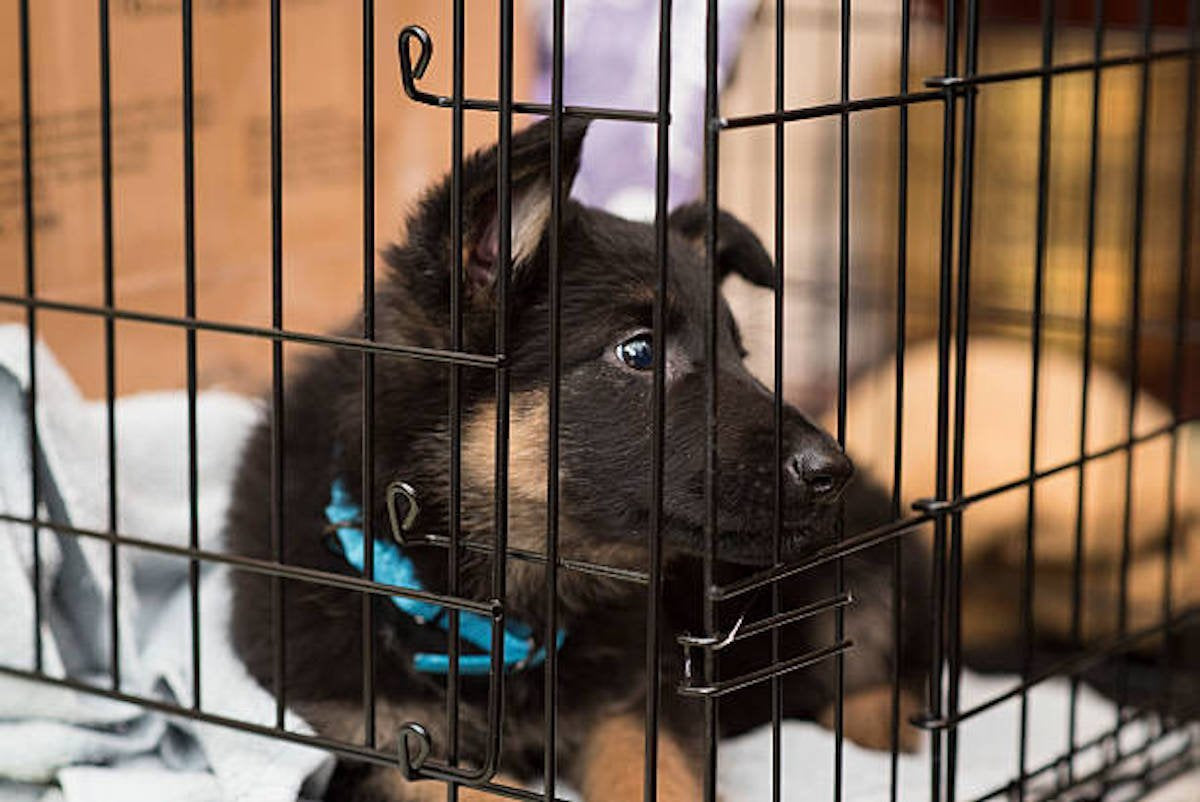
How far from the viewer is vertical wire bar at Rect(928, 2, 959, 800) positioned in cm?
196

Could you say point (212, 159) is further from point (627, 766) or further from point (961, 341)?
point (961, 341)

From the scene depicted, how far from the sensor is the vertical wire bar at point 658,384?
1639mm

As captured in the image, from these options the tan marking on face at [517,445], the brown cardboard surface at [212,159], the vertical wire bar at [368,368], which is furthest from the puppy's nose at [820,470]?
the brown cardboard surface at [212,159]

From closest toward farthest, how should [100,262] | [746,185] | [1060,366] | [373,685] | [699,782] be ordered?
[373,685], [699,782], [100,262], [1060,366], [746,185]

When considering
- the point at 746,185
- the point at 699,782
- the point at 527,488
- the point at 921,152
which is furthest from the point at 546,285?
the point at 921,152

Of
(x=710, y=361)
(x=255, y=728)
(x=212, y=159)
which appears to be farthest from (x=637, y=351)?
(x=212, y=159)

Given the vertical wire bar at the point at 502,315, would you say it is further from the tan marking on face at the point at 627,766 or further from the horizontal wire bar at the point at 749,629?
the tan marking on face at the point at 627,766

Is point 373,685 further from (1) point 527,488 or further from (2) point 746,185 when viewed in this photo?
(2) point 746,185

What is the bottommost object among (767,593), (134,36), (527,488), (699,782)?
(699,782)

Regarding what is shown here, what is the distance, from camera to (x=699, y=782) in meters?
2.31

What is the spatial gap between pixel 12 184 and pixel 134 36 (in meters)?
0.38

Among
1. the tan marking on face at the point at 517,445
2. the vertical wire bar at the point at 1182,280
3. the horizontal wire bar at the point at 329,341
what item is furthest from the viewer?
the vertical wire bar at the point at 1182,280

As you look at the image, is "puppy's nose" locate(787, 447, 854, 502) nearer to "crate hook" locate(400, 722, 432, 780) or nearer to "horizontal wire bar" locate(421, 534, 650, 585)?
"horizontal wire bar" locate(421, 534, 650, 585)

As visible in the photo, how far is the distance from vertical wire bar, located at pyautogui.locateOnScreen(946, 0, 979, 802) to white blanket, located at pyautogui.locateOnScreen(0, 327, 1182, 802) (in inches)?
13.0
